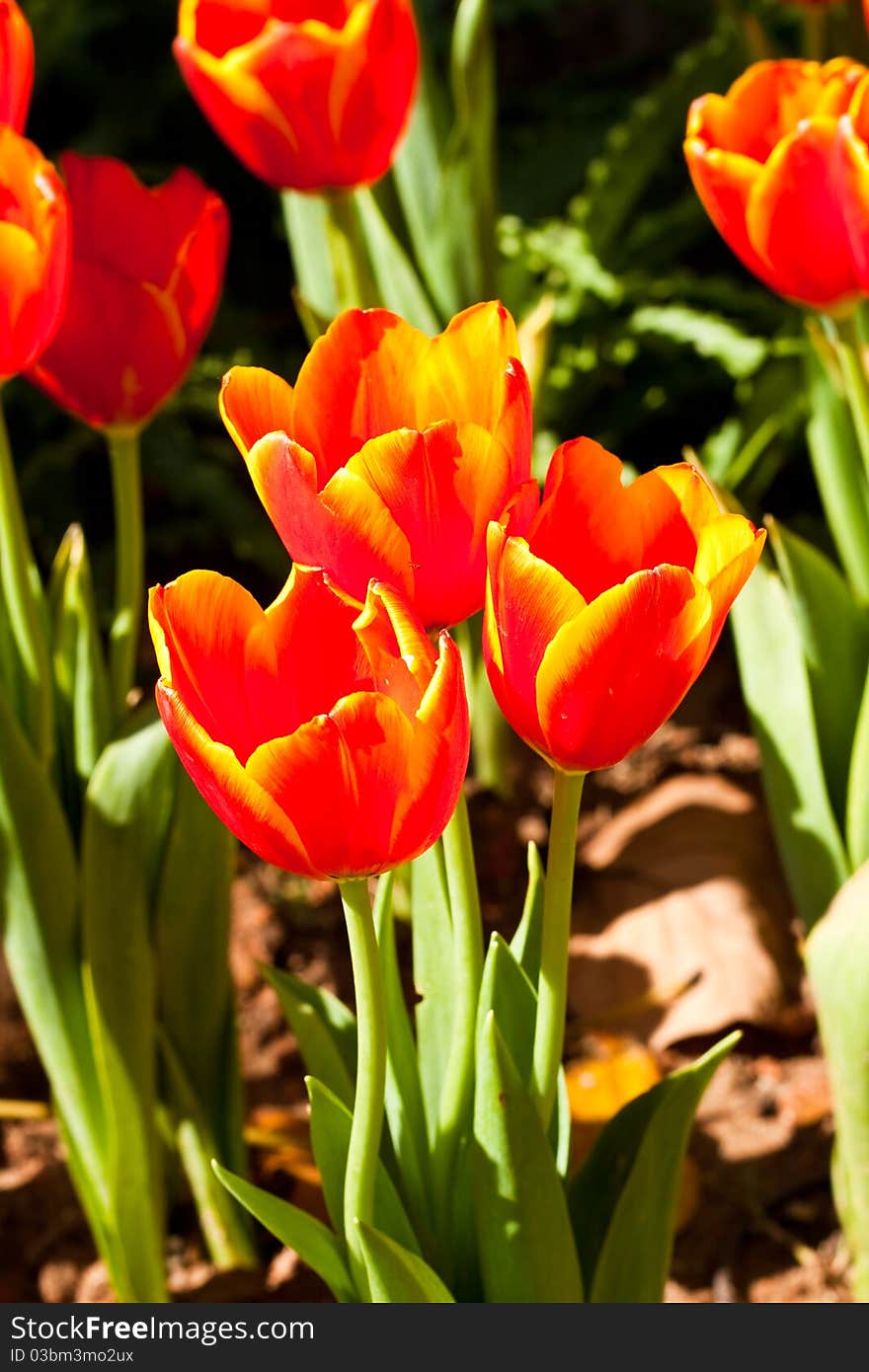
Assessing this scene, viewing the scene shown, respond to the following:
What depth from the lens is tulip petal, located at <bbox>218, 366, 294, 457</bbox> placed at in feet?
1.85

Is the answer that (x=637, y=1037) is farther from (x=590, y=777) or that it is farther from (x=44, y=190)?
(x=44, y=190)

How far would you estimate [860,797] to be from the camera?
86cm

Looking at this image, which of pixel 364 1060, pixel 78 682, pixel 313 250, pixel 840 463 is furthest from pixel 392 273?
pixel 364 1060

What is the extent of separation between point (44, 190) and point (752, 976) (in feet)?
2.51

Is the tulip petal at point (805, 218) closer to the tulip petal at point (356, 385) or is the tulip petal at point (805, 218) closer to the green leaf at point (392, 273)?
the tulip petal at point (356, 385)

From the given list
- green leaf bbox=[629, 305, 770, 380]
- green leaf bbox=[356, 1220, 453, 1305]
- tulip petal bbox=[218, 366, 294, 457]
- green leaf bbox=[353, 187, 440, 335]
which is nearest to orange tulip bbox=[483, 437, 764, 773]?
tulip petal bbox=[218, 366, 294, 457]

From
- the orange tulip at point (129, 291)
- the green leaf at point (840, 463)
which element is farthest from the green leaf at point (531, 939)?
the green leaf at point (840, 463)

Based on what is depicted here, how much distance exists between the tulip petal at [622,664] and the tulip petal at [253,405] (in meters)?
0.14

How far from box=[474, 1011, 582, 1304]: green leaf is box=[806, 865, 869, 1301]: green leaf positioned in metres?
0.19

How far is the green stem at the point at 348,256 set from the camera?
965mm

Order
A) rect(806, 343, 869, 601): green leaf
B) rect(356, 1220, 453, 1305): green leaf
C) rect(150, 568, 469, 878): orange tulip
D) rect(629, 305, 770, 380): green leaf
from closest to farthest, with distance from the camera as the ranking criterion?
rect(150, 568, 469, 878): orange tulip < rect(356, 1220, 453, 1305): green leaf < rect(806, 343, 869, 601): green leaf < rect(629, 305, 770, 380): green leaf

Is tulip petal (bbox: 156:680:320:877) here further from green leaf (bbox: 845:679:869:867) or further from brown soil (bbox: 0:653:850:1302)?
brown soil (bbox: 0:653:850:1302)

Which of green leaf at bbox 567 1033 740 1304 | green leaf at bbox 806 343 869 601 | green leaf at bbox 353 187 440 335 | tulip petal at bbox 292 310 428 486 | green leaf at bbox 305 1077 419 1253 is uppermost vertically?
tulip petal at bbox 292 310 428 486

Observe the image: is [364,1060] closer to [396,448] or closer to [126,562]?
[396,448]
